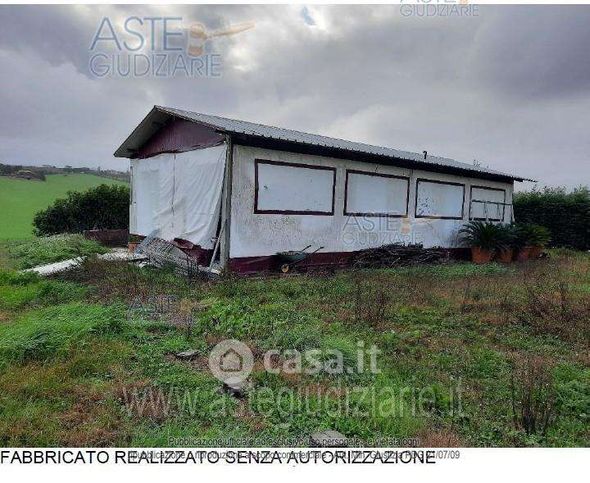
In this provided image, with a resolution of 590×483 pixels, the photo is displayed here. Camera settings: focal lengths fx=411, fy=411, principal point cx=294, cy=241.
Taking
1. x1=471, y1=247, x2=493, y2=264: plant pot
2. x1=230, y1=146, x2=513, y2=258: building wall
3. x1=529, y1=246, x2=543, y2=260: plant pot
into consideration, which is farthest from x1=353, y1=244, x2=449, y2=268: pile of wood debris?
x1=529, y1=246, x2=543, y2=260: plant pot

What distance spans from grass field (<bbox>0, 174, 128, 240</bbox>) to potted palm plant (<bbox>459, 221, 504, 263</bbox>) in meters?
14.7

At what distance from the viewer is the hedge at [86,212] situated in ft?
53.0

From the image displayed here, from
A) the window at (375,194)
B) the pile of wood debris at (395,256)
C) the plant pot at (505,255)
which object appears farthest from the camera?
the plant pot at (505,255)

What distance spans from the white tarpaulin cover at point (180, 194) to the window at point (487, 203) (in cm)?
1008

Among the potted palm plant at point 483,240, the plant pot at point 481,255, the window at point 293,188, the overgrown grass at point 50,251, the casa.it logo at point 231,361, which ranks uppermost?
the window at point 293,188

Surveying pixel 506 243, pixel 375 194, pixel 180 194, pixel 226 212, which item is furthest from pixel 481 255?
pixel 180 194

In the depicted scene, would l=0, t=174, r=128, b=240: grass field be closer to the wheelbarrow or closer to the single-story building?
the single-story building

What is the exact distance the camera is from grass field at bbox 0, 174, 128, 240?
1794 cm

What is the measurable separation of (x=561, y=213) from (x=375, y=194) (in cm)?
1183

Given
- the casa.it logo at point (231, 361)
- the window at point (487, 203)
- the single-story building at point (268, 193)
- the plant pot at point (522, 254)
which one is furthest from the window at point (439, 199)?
the casa.it logo at point (231, 361)

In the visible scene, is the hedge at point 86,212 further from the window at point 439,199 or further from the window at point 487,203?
the window at point 487,203

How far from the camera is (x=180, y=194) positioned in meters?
10.5

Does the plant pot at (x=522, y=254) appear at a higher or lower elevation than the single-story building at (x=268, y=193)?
lower

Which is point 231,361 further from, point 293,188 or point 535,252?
point 535,252
